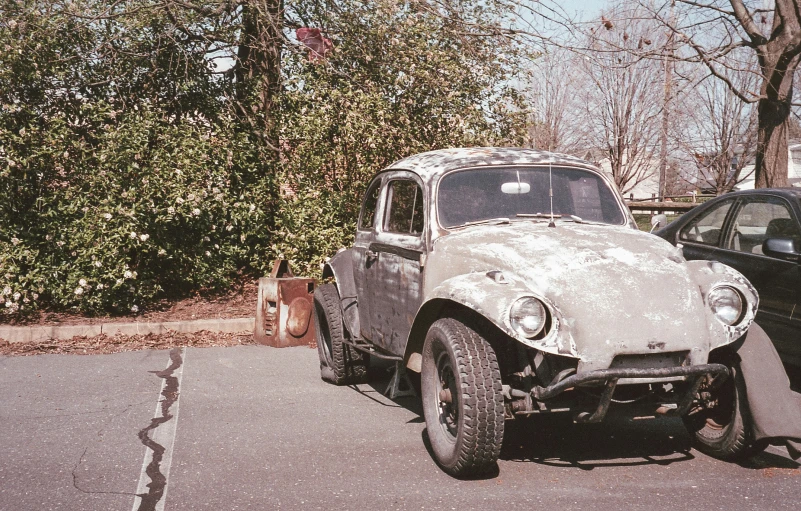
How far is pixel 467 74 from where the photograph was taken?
39.0ft

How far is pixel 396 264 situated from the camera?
19.9 ft

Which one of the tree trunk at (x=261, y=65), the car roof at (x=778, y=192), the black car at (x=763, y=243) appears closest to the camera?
the black car at (x=763, y=243)

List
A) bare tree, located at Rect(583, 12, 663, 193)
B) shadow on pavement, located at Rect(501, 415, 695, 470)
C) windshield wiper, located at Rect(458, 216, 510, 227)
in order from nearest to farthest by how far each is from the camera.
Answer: shadow on pavement, located at Rect(501, 415, 695, 470)
windshield wiper, located at Rect(458, 216, 510, 227)
bare tree, located at Rect(583, 12, 663, 193)

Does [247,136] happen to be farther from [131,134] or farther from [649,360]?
[649,360]

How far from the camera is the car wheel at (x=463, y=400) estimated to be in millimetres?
4492

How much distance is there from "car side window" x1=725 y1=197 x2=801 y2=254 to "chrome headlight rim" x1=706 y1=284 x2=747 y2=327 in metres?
2.39

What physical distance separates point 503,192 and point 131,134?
20.0 ft

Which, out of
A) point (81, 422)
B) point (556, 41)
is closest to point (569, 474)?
point (81, 422)

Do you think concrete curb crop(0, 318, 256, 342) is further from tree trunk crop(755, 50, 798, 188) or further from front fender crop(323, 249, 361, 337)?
tree trunk crop(755, 50, 798, 188)

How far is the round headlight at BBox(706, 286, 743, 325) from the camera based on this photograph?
15.7 ft

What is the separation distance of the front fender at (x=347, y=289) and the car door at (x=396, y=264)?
0.37 metres

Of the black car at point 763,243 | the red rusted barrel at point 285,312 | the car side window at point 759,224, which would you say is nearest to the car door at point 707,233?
the black car at point 763,243

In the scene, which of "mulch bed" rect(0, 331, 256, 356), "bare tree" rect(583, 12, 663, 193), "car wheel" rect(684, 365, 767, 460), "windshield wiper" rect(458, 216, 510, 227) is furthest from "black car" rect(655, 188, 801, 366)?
"bare tree" rect(583, 12, 663, 193)

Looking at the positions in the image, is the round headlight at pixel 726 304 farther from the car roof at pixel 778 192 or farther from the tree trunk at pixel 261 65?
the tree trunk at pixel 261 65
